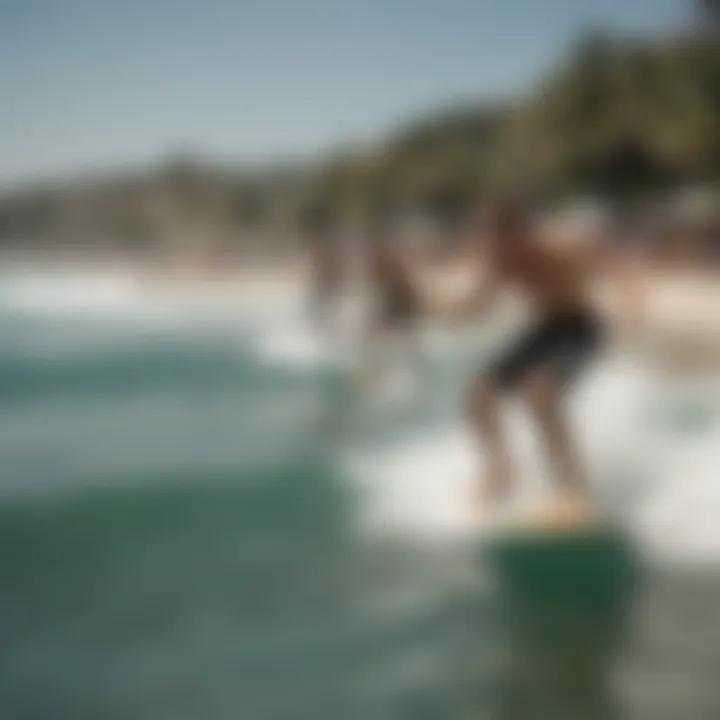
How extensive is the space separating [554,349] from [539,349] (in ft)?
0.07

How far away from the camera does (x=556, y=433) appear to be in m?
1.62

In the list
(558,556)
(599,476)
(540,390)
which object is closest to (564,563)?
(558,556)

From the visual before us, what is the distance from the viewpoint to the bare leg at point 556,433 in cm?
161

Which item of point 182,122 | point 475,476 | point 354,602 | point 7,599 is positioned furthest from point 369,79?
point 7,599

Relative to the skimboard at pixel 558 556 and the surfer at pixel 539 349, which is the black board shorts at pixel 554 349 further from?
the skimboard at pixel 558 556

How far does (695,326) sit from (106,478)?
2.95ft

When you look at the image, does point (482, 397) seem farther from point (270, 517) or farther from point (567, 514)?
point (270, 517)

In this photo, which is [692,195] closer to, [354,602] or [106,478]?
[354,602]

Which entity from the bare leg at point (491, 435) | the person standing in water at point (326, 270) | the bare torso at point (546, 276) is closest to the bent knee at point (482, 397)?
the bare leg at point (491, 435)

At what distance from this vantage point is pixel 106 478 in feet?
5.31

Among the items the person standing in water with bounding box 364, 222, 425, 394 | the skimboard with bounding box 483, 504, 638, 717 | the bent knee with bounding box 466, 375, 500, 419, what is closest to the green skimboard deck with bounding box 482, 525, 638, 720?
the skimboard with bounding box 483, 504, 638, 717

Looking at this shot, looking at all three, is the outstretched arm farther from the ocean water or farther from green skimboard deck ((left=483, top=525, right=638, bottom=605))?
green skimboard deck ((left=483, top=525, right=638, bottom=605))

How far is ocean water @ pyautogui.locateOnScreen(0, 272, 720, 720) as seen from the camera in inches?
58.8

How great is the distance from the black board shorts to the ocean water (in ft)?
0.13
